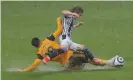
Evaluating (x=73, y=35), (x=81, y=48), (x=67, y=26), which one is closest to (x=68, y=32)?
(x=67, y=26)

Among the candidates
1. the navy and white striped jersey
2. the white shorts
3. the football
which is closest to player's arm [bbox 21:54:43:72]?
the white shorts

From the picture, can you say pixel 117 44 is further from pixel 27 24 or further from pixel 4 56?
pixel 27 24

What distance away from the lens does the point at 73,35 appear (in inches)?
712

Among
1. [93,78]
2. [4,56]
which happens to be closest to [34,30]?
[4,56]

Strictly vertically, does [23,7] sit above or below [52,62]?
above

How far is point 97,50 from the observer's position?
50.6 ft

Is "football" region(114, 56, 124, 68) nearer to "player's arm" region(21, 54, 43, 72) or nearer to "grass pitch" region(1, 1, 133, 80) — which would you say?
"grass pitch" region(1, 1, 133, 80)

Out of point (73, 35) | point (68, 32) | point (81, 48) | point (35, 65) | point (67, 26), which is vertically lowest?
point (35, 65)

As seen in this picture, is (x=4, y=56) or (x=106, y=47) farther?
(x=106, y=47)

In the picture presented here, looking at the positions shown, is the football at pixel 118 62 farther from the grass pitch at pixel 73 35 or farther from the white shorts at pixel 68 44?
the white shorts at pixel 68 44

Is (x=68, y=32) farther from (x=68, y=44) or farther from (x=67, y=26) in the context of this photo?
(x=68, y=44)

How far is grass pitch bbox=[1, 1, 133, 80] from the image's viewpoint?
40.7ft

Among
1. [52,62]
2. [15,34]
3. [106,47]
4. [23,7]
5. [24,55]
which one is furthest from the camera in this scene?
[23,7]

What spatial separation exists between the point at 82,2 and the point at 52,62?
37.5 feet
